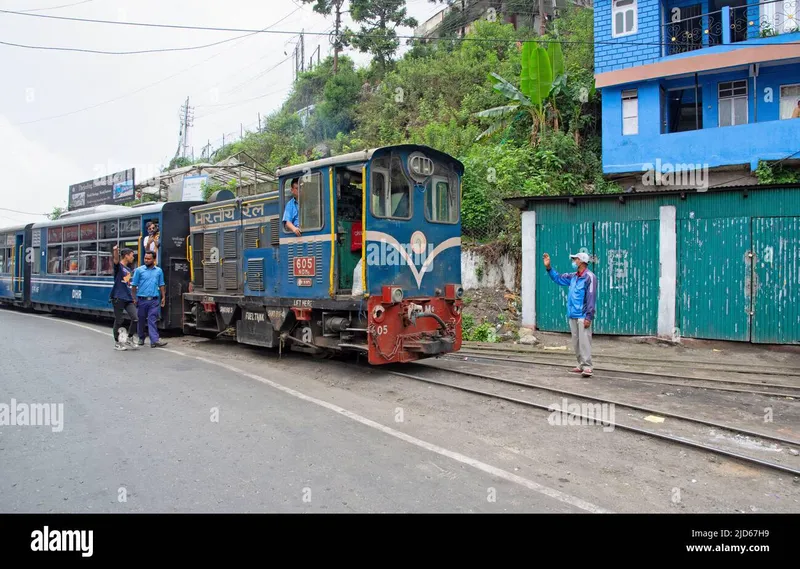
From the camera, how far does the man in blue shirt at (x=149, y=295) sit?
11156 mm

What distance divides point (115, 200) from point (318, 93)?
60.7 ft

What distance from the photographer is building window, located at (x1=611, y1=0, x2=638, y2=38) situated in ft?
61.1

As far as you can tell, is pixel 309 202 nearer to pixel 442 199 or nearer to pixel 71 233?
pixel 442 199

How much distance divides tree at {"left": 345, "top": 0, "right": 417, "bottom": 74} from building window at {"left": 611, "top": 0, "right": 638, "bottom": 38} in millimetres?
15656

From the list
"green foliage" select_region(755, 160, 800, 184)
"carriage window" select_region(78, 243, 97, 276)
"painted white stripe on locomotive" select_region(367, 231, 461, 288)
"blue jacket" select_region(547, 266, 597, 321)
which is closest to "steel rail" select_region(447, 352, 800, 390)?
"blue jacket" select_region(547, 266, 597, 321)

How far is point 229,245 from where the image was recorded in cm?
1121

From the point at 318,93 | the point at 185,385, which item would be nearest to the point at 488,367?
the point at 185,385

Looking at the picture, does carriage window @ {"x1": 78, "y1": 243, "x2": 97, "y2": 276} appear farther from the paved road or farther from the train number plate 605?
the train number plate 605

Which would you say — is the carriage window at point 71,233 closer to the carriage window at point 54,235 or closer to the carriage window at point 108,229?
the carriage window at point 54,235

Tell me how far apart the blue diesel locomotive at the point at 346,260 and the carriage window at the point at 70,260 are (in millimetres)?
6007

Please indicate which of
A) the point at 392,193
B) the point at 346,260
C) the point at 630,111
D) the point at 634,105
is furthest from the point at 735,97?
the point at 346,260

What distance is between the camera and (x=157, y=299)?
444 inches

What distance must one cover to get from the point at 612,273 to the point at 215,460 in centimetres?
1020
